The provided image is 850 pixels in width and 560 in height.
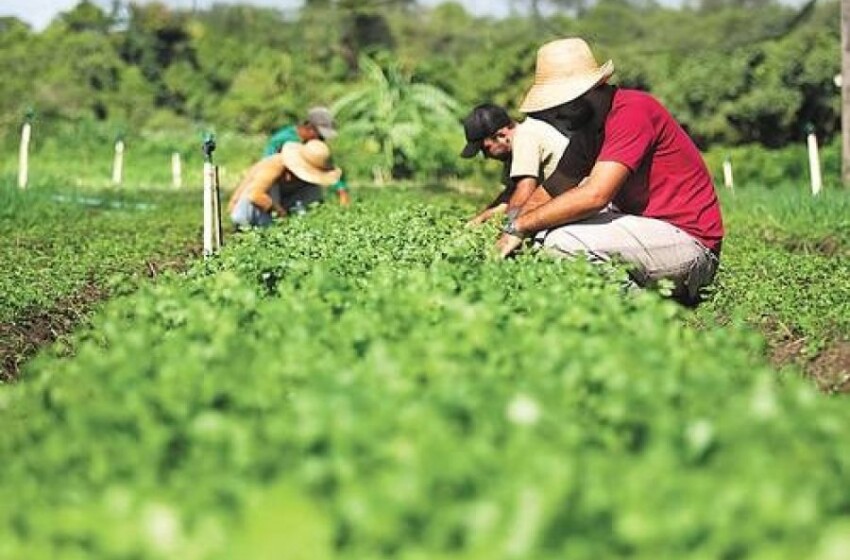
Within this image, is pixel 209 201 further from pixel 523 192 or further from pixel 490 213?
pixel 523 192

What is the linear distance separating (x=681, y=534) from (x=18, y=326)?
590cm

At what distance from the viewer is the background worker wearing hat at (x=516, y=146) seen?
7980mm

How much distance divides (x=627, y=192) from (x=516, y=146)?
39.1 inches

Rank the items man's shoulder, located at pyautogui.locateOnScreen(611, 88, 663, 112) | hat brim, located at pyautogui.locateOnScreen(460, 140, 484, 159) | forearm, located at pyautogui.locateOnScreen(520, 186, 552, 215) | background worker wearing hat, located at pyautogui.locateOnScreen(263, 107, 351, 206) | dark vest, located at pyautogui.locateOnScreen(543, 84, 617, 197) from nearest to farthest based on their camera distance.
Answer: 1. man's shoulder, located at pyautogui.locateOnScreen(611, 88, 663, 112)
2. dark vest, located at pyautogui.locateOnScreen(543, 84, 617, 197)
3. forearm, located at pyautogui.locateOnScreen(520, 186, 552, 215)
4. hat brim, located at pyautogui.locateOnScreen(460, 140, 484, 159)
5. background worker wearing hat, located at pyautogui.locateOnScreen(263, 107, 351, 206)

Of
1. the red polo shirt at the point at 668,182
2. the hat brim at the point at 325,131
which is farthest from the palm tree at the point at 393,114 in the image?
the red polo shirt at the point at 668,182

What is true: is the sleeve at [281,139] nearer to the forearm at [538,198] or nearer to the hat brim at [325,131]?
the hat brim at [325,131]

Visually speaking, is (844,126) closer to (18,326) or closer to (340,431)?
(18,326)

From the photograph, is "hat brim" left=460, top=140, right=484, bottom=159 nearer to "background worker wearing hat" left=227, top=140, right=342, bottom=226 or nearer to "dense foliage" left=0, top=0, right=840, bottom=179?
"background worker wearing hat" left=227, top=140, right=342, bottom=226

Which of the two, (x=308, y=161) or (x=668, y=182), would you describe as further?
(x=308, y=161)

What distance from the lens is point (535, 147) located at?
8031 millimetres

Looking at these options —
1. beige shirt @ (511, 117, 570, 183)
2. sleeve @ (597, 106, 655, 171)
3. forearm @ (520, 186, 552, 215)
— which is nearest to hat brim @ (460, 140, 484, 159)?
→ beige shirt @ (511, 117, 570, 183)

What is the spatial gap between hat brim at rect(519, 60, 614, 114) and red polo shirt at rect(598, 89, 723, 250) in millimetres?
136

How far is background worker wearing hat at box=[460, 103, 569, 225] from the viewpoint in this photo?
7980 mm

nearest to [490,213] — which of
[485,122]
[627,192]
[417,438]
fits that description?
[485,122]
